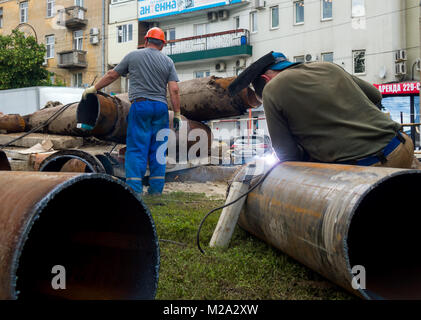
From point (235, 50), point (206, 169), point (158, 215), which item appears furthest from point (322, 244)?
point (235, 50)

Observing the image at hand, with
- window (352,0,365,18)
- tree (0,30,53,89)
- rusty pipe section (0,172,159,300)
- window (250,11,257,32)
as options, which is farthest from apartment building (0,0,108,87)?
rusty pipe section (0,172,159,300)

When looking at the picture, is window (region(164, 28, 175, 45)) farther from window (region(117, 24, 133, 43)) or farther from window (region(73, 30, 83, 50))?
window (region(73, 30, 83, 50))

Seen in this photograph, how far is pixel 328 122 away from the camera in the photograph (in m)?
2.93

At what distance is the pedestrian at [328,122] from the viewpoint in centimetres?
284

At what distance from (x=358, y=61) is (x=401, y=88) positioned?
287cm

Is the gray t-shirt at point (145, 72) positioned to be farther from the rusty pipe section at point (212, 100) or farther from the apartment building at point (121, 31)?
the apartment building at point (121, 31)

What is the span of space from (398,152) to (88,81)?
104 ft

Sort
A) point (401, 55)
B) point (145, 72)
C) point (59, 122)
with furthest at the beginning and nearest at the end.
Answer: point (401, 55) → point (59, 122) → point (145, 72)

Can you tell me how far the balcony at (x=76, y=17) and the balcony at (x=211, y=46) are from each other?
702 centimetres

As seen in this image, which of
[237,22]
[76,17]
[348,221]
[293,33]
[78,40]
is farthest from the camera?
[78,40]

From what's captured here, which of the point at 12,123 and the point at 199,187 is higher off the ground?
the point at 12,123

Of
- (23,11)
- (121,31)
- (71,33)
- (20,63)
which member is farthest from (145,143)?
(23,11)

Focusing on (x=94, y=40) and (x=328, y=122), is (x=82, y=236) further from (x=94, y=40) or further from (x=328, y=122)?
(x=94, y=40)

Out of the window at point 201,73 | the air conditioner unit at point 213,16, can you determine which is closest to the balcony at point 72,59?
the window at point 201,73
